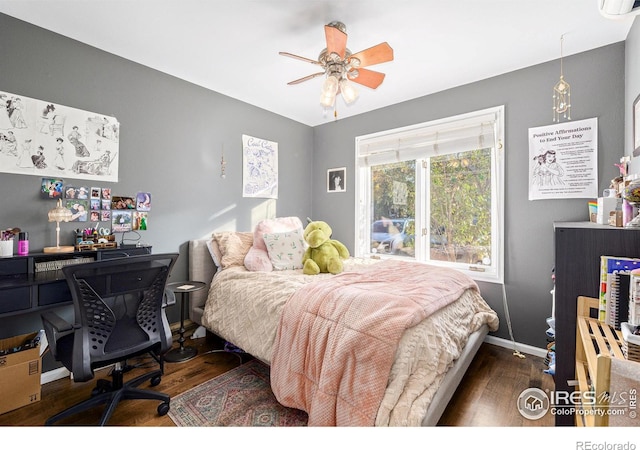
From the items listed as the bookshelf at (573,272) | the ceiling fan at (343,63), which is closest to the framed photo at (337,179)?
the ceiling fan at (343,63)

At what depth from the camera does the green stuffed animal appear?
2.66 metres

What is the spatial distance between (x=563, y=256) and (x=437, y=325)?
28.0 inches

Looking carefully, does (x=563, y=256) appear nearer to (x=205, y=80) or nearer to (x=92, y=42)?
(x=205, y=80)

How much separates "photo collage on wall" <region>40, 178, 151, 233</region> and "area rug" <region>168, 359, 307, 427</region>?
1.52 metres

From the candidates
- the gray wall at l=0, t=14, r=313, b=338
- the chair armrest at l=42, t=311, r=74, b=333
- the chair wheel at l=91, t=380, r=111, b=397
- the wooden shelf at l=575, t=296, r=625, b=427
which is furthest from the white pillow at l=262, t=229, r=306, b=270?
the wooden shelf at l=575, t=296, r=625, b=427

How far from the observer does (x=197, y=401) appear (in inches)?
71.9

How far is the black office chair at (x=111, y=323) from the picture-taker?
1.41 m

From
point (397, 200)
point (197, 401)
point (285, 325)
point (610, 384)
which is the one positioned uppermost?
point (397, 200)

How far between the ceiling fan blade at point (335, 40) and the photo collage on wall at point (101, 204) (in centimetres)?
204

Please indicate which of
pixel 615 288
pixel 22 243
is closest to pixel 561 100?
pixel 615 288

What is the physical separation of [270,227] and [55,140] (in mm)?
1886

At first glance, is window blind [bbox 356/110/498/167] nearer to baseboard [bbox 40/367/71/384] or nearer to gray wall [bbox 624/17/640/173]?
gray wall [bbox 624/17/640/173]

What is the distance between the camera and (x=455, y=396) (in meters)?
1.92
